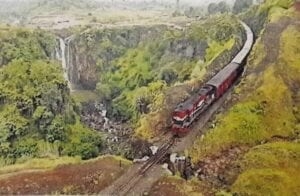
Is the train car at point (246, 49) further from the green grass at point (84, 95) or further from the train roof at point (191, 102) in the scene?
the green grass at point (84, 95)

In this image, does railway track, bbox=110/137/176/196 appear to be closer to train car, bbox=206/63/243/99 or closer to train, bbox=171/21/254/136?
train, bbox=171/21/254/136

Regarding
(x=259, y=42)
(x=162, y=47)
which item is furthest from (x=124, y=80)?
(x=259, y=42)

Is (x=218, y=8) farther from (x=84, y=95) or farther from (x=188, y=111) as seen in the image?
(x=188, y=111)

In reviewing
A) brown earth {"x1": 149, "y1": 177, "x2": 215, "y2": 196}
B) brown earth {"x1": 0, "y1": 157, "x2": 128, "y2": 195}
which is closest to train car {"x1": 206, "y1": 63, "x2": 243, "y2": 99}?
brown earth {"x1": 0, "y1": 157, "x2": 128, "y2": 195}

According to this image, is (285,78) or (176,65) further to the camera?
(176,65)

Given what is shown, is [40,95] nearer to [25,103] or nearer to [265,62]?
[25,103]

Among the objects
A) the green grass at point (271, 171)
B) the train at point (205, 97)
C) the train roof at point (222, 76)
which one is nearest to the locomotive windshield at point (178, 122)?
the train at point (205, 97)

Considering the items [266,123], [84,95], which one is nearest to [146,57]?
[84,95]
